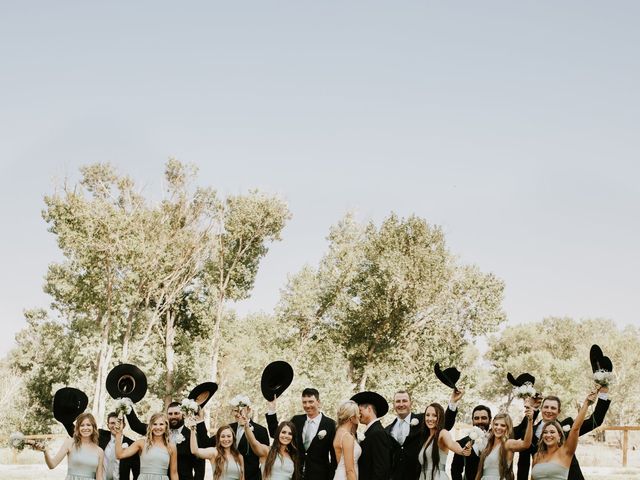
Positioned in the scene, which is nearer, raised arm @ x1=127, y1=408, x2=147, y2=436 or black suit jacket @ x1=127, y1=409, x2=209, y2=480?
black suit jacket @ x1=127, y1=409, x2=209, y2=480

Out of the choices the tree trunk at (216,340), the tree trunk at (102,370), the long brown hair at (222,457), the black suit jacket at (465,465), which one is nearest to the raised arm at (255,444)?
the long brown hair at (222,457)

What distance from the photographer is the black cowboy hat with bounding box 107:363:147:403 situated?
9.58 m

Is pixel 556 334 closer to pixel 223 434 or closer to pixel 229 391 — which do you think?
pixel 229 391

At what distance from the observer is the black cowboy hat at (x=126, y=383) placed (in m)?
9.58

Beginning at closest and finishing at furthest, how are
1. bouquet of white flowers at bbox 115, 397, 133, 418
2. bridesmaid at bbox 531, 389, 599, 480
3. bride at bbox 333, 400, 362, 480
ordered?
bridesmaid at bbox 531, 389, 599, 480, bride at bbox 333, 400, 362, 480, bouquet of white flowers at bbox 115, 397, 133, 418

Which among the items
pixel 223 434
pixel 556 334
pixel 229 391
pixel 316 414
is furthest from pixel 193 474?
pixel 556 334

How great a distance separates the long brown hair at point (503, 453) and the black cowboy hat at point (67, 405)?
16.0 ft

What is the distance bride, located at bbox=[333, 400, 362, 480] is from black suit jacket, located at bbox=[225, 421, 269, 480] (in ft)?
5.11

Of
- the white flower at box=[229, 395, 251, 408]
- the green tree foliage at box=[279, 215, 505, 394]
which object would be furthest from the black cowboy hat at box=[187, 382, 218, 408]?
the green tree foliage at box=[279, 215, 505, 394]

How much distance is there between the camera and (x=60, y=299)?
34.1 m

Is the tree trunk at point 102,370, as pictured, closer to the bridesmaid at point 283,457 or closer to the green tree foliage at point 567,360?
the bridesmaid at point 283,457

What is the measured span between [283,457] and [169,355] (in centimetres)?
2847

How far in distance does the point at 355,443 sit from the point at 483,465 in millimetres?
1548

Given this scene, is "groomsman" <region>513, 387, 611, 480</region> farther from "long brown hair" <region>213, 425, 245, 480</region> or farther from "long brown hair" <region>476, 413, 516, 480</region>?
"long brown hair" <region>213, 425, 245, 480</region>
